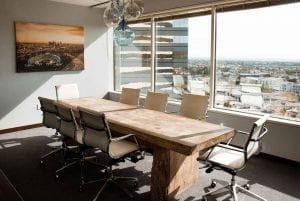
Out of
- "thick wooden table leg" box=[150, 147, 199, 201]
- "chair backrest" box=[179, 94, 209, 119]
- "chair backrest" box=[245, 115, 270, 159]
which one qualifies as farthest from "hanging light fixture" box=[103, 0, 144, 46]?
"chair backrest" box=[245, 115, 270, 159]

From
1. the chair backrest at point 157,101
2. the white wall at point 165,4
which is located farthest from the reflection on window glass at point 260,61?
the chair backrest at point 157,101

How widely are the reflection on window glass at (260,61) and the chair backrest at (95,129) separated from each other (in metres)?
2.70

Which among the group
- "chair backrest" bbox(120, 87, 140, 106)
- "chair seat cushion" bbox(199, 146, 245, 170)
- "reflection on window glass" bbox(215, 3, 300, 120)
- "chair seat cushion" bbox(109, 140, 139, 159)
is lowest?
"chair seat cushion" bbox(199, 146, 245, 170)

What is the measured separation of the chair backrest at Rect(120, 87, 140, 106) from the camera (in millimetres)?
4750

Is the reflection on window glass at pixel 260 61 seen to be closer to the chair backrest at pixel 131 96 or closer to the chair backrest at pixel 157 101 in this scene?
the chair backrest at pixel 157 101

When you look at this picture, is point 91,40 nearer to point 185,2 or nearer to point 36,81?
point 36,81

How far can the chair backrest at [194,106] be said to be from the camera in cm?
388

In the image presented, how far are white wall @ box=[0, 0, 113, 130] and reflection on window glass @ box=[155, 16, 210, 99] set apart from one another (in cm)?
159

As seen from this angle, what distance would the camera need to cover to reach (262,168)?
12.7 feet

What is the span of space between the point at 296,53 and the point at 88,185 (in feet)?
10.9

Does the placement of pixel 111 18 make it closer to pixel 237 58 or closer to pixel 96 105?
pixel 96 105

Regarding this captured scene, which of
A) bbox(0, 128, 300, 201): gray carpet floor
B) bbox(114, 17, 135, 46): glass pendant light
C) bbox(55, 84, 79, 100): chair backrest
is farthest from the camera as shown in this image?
bbox(55, 84, 79, 100): chair backrest

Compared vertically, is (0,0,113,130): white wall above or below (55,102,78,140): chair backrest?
above

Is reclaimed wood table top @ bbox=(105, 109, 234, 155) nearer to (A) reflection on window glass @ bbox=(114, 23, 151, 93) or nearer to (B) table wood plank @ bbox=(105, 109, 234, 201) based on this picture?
(B) table wood plank @ bbox=(105, 109, 234, 201)
